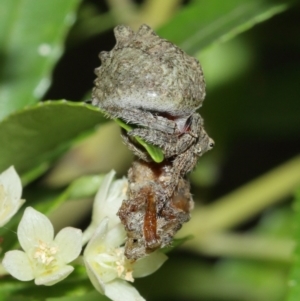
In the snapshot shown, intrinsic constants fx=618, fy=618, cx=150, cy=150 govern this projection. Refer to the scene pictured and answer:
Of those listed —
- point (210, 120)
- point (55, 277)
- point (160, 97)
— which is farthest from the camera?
point (210, 120)

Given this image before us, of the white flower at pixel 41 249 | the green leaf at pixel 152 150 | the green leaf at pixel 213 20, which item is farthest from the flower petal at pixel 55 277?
the green leaf at pixel 213 20

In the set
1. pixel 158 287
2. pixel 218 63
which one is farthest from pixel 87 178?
pixel 218 63

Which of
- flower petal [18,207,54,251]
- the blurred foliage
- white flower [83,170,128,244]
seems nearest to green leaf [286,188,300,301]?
the blurred foliage

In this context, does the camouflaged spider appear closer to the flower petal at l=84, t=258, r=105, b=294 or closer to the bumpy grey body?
the bumpy grey body

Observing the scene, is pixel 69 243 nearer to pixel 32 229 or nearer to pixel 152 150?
pixel 32 229

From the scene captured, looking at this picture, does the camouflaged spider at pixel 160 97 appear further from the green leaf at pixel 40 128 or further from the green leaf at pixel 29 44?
the green leaf at pixel 29 44

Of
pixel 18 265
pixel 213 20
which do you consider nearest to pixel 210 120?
pixel 213 20

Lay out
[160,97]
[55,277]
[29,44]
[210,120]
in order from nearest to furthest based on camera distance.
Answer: [55,277], [160,97], [29,44], [210,120]
